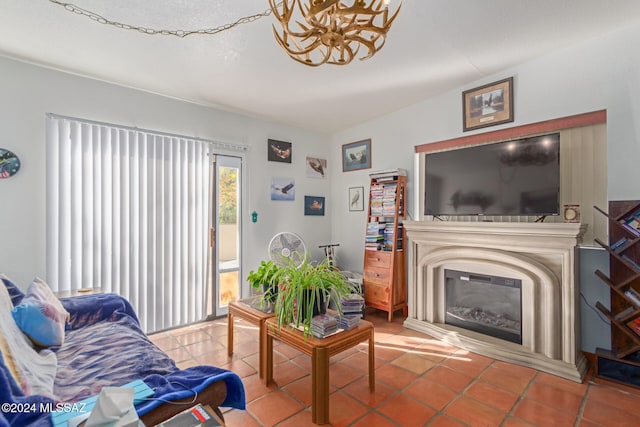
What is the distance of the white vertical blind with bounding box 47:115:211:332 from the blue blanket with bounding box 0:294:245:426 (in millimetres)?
646

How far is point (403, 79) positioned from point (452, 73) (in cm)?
44

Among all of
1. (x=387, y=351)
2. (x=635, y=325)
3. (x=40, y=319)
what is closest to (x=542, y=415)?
(x=635, y=325)

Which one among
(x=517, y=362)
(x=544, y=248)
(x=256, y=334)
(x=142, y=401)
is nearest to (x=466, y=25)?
(x=544, y=248)

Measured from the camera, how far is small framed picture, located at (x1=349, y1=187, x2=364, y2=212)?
417cm

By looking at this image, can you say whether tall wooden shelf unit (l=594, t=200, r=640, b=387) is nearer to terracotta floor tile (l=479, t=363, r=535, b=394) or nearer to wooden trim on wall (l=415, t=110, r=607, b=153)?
terracotta floor tile (l=479, t=363, r=535, b=394)

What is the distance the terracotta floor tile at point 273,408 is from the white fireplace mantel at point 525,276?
1671 millimetres

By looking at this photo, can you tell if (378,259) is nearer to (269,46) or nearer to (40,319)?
(269,46)

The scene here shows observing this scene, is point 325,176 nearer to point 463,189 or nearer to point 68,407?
point 463,189

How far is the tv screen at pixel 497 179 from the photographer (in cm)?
241

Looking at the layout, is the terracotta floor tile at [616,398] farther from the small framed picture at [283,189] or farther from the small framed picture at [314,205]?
the small framed picture at [283,189]

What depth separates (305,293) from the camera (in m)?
1.93

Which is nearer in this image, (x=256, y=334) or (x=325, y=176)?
(x=256, y=334)

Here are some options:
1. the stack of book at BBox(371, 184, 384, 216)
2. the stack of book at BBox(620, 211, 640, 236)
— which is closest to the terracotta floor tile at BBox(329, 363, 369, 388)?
the stack of book at BBox(371, 184, 384, 216)

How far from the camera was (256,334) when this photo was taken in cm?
309
